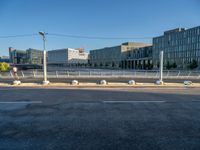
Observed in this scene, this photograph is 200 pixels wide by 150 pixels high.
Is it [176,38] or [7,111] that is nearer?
[7,111]

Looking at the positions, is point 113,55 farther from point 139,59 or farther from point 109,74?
point 109,74

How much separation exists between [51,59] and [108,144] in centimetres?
14751

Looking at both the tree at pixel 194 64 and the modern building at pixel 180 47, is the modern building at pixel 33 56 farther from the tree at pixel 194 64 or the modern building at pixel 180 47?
the tree at pixel 194 64

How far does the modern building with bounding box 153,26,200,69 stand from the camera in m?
74.5

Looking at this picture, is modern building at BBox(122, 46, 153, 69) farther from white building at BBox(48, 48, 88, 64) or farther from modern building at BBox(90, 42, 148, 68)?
white building at BBox(48, 48, 88, 64)

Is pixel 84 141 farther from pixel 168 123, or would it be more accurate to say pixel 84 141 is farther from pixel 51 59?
pixel 51 59

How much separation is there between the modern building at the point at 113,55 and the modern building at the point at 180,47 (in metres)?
27.8

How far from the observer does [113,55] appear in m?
127

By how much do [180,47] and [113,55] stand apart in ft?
179

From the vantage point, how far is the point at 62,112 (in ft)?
18.9

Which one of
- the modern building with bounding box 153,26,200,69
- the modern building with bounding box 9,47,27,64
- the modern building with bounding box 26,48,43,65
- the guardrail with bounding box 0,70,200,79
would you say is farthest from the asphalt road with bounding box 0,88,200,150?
the modern building with bounding box 9,47,27,64

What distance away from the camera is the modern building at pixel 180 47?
2931 inches

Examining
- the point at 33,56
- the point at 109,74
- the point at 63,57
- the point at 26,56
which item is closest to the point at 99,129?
the point at 109,74

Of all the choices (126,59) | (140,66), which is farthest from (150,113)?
(126,59)
